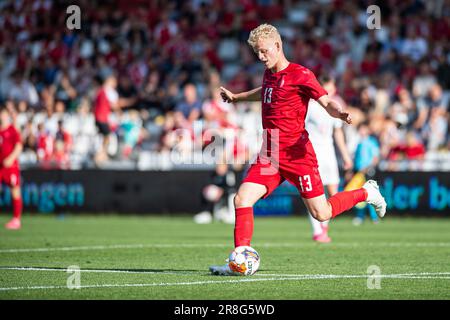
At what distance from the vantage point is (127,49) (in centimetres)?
2831

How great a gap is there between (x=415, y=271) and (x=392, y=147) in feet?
40.7

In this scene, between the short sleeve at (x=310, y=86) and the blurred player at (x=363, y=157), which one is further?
the blurred player at (x=363, y=157)

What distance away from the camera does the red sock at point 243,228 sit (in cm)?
996

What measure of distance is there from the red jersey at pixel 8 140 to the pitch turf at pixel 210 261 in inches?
57.6

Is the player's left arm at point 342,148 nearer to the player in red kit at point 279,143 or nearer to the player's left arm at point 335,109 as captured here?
the player in red kit at point 279,143

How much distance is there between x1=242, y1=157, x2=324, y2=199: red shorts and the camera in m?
10.1

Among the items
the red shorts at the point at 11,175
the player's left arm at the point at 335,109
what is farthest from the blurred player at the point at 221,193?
the player's left arm at the point at 335,109

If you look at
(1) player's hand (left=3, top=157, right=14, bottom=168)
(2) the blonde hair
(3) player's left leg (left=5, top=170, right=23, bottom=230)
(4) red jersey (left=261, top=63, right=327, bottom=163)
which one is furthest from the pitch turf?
(2) the blonde hair

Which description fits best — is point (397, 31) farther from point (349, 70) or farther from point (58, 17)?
point (58, 17)

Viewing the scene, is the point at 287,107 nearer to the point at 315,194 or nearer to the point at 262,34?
the point at 262,34

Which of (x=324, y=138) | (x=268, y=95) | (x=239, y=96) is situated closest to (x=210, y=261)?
(x=239, y=96)

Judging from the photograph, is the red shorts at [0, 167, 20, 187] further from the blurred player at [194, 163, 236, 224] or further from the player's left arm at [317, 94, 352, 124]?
the player's left arm at [317, 94, 352, 124]

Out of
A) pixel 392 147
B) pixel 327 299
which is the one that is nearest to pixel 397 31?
pixel 392 147

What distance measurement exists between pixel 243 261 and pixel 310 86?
186 cm
